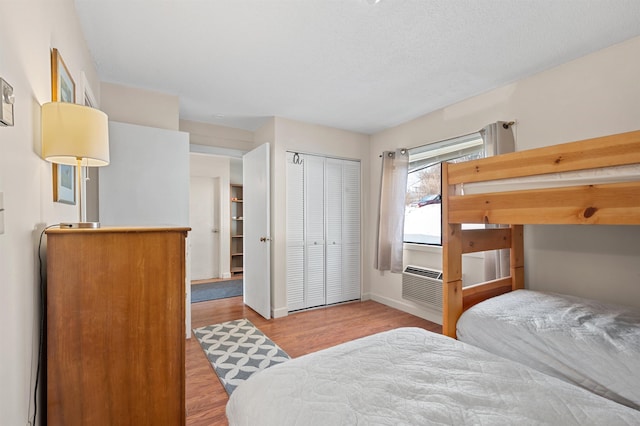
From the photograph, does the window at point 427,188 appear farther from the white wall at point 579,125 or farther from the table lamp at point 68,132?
the table lamp at point 68,132

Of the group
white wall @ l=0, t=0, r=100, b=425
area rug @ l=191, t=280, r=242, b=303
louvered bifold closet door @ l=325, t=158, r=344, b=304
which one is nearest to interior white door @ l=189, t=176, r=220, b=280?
area rug @ l=191, t=280, r=242, b=303

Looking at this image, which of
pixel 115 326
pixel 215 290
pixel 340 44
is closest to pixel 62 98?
pixel 115 326

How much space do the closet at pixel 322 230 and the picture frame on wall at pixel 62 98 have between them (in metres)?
2.20

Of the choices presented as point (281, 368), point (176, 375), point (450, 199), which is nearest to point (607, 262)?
point (450, 199)

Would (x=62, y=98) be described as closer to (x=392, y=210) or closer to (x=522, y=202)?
(x=522, y=202)

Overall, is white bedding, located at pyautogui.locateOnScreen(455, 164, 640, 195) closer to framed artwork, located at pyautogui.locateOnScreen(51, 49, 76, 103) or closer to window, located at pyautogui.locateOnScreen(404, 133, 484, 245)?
window, located at pyautogui.locateOnScreen(404, 133, 484, 245)

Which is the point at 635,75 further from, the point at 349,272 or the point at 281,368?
the point at 349,272

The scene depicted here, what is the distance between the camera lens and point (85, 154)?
117cm

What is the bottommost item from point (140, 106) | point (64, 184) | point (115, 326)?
point (115, 326)

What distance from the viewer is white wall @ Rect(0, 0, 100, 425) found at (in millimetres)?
859

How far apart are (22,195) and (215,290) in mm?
4042

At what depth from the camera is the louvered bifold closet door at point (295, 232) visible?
3.56m

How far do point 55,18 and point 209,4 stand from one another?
0.72m

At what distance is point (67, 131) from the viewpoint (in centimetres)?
113
